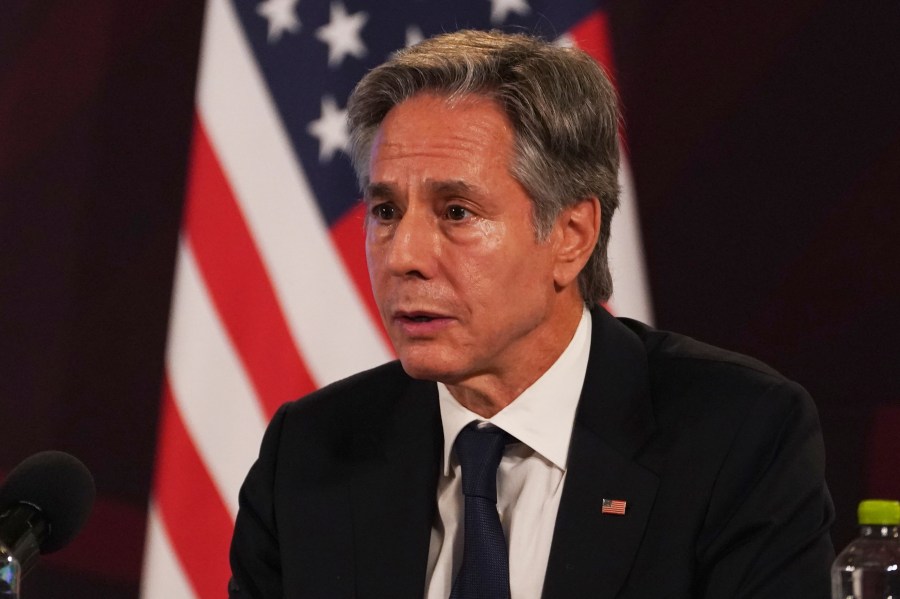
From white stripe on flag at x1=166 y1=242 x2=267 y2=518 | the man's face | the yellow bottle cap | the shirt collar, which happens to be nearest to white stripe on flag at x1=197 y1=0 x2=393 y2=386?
white stripe on flag at x1=166 y1=242 x2=267 y2=518

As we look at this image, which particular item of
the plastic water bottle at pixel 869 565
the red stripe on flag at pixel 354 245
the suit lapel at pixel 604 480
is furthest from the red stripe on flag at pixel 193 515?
the plastic water bottle at pixel 869 565

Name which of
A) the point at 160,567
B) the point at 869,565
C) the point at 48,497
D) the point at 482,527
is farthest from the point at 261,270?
the point at 869,565

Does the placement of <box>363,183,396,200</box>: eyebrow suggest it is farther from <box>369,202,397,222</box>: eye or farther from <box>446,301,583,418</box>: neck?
<box>446,301,583,418</box>: neck

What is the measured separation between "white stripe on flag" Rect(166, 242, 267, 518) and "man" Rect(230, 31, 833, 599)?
0.90m

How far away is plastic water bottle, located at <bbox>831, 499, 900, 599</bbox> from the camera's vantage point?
1.52 meters

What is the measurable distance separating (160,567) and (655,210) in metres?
1.52

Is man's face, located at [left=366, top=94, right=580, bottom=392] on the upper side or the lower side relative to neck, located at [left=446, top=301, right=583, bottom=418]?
upper

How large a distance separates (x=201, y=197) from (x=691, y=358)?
1.52 metres

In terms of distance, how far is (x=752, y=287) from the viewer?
2.74 metres

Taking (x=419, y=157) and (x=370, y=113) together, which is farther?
(x=370, y=113)

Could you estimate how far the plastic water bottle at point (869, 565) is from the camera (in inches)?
59.8

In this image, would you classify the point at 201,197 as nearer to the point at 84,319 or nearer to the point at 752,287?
the point at 84,319

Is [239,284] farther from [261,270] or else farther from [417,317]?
[417,317]

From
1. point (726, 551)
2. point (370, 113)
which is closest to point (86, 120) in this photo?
point (370, 113)
